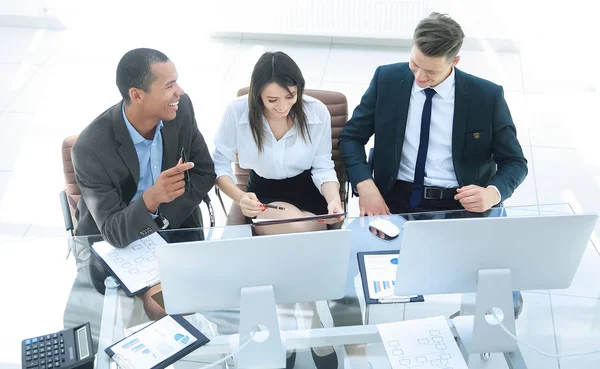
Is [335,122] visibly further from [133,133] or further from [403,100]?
[133,133]

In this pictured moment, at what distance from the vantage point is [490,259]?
6.56 feet

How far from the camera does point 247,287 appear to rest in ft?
6.40

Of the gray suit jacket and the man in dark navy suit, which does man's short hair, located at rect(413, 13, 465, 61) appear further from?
the gray suit jacket

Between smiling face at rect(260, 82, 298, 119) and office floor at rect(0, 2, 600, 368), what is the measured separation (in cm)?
131

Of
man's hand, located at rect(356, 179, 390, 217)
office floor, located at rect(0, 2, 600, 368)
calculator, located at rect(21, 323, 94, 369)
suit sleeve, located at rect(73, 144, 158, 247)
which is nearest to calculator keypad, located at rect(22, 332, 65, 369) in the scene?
calculator, located at rect(21, 323, 94, 369)

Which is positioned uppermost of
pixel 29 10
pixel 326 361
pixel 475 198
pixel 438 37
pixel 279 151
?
pixel 29 10

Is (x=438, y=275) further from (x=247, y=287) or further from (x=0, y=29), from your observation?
(x=0, y=29)

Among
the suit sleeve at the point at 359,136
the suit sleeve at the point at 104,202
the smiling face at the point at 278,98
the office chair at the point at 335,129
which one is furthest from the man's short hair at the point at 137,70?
the suit sleeve at the point at 359,136

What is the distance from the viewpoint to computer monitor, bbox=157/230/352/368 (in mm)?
1861

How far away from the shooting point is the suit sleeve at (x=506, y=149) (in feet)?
9.12

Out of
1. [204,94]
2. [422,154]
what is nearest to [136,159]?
[422,154]

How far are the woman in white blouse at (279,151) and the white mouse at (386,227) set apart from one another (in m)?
0.22

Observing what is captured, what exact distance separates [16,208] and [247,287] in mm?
2504

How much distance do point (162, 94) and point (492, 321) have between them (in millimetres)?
1449
